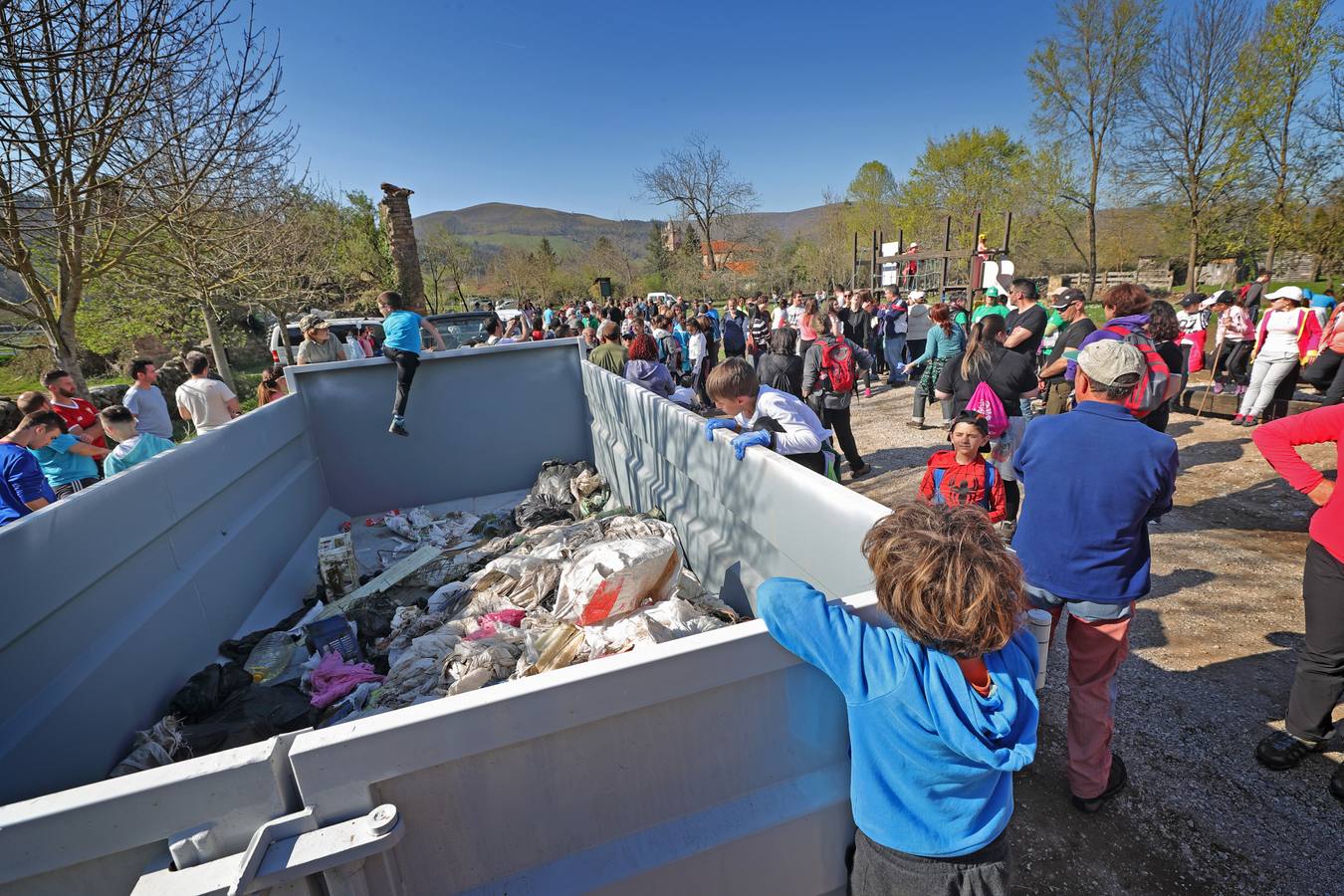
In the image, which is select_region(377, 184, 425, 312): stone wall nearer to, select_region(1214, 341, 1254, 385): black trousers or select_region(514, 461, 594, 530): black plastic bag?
select_region(514, 461, 594, 530): black plastic bag

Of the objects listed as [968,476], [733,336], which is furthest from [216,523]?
[733,336]

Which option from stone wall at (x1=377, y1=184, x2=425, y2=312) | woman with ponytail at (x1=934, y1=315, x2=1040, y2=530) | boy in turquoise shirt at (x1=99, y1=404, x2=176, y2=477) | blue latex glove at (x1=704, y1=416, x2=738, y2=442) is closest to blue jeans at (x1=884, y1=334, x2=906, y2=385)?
woman with ponytail at (x1=934, y1=315, x2=1040, y2=530)

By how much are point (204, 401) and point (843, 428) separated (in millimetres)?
6675

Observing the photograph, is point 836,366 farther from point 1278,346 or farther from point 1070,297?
point 1278,346

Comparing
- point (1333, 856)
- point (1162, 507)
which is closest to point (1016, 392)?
point (1162, 507)

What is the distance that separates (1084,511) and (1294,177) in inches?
1003

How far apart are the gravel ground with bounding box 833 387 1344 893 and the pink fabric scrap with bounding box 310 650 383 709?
3.11 m

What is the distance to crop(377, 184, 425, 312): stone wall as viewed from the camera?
27.1 metres

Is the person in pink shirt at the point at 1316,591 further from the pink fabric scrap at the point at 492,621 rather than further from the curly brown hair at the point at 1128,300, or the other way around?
the pink fabric scrap at the point at 492,621

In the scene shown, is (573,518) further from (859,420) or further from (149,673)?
(859,420)

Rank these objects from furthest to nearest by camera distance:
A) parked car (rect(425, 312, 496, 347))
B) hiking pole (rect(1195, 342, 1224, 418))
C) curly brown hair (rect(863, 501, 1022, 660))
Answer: parked car (rect(425, 312, 496, 347)) → hiking pole (rect(1195, 342, 1224, 418)) → curly brown hair (rect(863, 501, 1022, 660))

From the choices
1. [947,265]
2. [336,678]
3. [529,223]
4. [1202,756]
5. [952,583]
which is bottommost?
[1202,756]

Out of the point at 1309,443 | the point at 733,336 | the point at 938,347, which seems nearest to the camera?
the point at 1309,443

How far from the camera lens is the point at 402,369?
6039 mm
